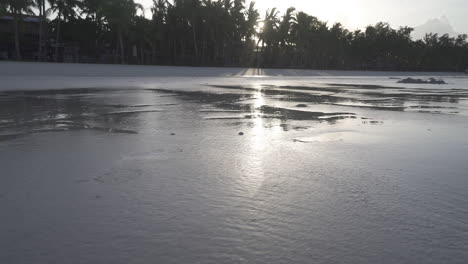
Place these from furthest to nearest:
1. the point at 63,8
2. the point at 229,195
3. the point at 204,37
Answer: the point at 204,37 → the point at 63,8 → the point at 229,195

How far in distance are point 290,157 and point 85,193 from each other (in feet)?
5.55

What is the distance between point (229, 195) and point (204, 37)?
134 ft

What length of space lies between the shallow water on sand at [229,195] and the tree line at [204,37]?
28.7 m

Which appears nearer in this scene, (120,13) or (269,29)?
(120,13)

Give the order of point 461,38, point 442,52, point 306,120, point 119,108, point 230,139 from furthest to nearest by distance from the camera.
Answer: point 461,38 < point 442,52 < point 119,108 < point 306,120 < point 230,139

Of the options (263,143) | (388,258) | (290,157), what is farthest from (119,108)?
(388,258)

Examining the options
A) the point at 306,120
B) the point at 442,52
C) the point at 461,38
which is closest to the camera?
the point at 306,120

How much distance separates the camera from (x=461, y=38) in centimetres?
7206

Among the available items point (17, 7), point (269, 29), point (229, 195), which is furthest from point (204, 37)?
point (229, 195)

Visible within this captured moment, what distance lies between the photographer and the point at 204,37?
41.3 metres

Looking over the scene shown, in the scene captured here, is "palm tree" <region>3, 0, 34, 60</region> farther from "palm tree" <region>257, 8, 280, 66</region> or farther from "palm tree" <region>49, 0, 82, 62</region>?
"palm tree" <region>257, 8, 280, 66</region>

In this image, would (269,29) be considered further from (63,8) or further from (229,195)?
(229,195)

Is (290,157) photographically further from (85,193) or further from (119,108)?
(119,108)

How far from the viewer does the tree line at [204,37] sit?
33.2m
